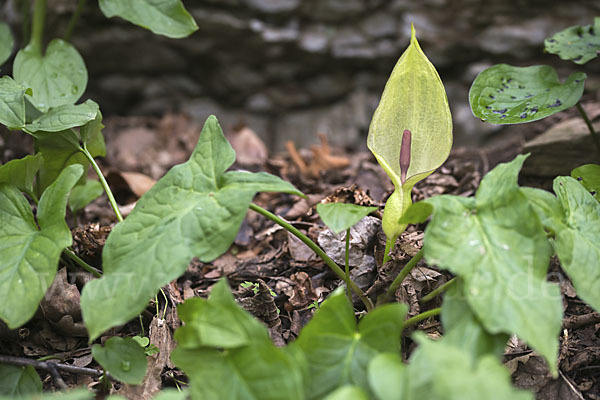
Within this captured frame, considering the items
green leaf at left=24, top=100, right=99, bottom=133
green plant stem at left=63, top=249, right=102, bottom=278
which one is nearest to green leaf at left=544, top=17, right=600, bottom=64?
green leaf at left=24, top=100, right=99, bottom=133

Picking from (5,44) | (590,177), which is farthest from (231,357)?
(5,44)

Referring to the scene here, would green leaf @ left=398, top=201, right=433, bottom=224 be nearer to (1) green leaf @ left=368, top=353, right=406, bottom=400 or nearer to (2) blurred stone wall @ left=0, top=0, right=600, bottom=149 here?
(1) green leaf @ left=368, top=353, right=406, bottom=400

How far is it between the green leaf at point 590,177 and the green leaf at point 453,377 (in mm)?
720

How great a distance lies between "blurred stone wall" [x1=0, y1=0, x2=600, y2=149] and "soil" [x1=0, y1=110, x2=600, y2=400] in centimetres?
93

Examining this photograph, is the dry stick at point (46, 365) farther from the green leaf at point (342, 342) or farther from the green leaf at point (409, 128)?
the green leaf at point (409, 128)

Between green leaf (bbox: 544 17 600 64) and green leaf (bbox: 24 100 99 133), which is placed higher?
green leaf (bbox: 544 17 600 64)

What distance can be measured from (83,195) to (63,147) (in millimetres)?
237

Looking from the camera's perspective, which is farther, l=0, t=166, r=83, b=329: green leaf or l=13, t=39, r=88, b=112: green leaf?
l=13, t=39, r=88, b=112: green leaf

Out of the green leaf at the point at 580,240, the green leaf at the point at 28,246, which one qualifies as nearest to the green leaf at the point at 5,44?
the green leaf at the point at 28,246

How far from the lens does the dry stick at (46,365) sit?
989 millimetres

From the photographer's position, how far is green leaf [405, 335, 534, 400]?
659 mm

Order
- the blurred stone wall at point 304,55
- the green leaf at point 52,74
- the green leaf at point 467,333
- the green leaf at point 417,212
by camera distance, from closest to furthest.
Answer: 1. the green leaf at point 467,333
2. the green leaf at point 417,212
3. the green leaf at point 52,74
4. the blurred stone wall at point 304,55

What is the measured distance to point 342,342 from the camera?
857 mm

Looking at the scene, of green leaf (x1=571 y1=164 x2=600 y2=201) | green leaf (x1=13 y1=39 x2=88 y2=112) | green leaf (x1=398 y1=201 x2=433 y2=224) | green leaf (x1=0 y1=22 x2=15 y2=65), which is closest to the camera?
green leaf (x1=398 y1=201 x2=433 y2=224)
